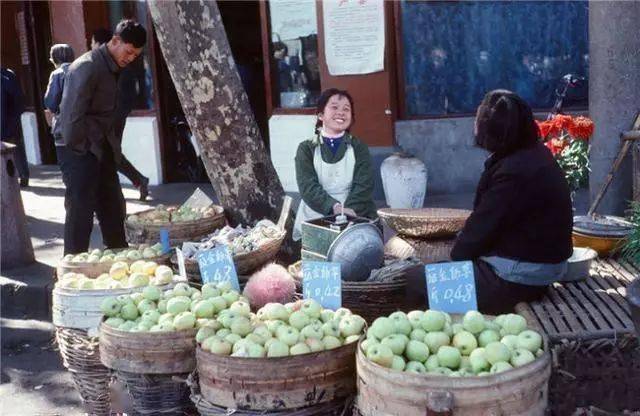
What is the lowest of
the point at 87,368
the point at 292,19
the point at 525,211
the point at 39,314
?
the point at 39,314

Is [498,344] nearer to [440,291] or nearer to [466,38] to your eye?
[440,291]

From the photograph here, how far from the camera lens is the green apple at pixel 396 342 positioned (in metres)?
2.70

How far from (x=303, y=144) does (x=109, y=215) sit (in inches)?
77.2

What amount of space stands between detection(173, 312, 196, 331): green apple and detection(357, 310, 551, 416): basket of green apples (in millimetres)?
764

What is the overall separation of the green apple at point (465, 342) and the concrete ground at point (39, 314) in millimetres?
2359

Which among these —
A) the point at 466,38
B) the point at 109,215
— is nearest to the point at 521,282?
the point at 109,215

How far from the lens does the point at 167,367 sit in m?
3.14

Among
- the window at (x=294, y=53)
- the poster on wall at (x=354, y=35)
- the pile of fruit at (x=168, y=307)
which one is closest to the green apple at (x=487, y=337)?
the pile of fruit at (x=168, y=307)

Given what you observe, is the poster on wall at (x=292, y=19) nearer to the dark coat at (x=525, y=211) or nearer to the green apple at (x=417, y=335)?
the dark coat at (x=525, y=211)

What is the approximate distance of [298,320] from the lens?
3.06 metres

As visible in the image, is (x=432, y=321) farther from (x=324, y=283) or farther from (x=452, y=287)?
(x=324, y=283)

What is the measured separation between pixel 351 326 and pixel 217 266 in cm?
105

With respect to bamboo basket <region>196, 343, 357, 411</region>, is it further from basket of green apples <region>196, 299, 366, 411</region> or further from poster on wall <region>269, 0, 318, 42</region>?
poster on wall <region>269, 0, 318, 42</region>

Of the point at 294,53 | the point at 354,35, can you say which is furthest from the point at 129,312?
the point at 294,53
